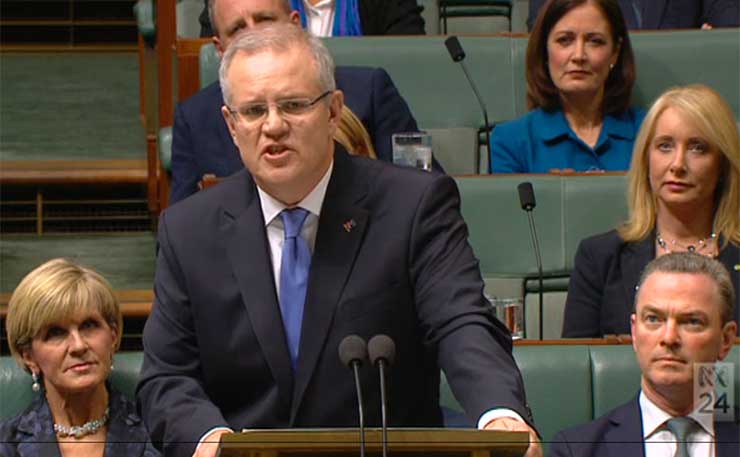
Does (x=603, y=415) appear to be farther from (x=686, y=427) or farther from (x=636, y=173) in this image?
(x=636, y=173)

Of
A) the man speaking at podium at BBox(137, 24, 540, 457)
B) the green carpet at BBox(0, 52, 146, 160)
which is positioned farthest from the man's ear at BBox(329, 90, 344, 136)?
the green carpet at BBox(0, 52, 146, 160)

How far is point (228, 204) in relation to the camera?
1852mm

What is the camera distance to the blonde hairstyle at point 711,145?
2.62 m

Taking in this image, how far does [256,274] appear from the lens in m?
1.81

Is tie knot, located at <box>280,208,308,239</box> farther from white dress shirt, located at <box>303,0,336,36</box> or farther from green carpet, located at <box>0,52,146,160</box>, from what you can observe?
green carpet, located at <box>0,52,146,160</box>

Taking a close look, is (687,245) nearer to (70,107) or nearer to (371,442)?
(371,442)

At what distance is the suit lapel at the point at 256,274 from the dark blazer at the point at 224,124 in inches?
41.9

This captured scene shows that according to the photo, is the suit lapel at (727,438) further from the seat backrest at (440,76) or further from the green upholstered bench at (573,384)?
the seat backrest at (440,76)

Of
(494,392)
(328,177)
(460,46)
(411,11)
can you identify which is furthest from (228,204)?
(411,11)

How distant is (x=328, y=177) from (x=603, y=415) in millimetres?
542

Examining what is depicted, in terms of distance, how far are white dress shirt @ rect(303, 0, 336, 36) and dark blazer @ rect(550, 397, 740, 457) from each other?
1649 mm

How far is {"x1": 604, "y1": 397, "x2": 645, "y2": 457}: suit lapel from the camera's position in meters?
2.00

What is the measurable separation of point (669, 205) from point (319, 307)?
1.00 metres

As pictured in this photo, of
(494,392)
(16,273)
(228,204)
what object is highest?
(228,204)
